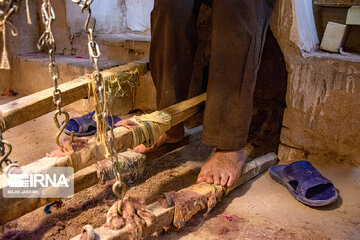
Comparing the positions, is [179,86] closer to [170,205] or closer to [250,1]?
[250,1]

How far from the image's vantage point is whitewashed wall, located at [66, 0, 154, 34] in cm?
338

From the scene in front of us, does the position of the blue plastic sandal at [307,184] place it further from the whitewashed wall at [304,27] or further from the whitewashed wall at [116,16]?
the whitewashed wall at [116,16]

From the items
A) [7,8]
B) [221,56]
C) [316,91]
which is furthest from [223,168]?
[7,8]

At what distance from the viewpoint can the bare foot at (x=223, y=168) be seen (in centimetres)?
157

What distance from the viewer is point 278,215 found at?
150 cm

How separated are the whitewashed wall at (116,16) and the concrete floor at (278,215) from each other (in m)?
2.43

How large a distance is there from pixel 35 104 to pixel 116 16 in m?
2.35

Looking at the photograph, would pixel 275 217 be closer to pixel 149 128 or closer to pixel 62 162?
pixel 149 128

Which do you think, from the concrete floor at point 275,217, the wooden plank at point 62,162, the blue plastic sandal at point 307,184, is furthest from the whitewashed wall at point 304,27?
the wooden plank at point 62,162

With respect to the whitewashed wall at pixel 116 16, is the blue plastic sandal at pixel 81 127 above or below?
below

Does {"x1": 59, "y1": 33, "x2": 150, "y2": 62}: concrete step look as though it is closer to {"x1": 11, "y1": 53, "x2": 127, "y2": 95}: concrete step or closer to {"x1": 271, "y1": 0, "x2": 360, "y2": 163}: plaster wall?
{"x1": 11, "y1": 53, "x2": 127, "y2": 95}: concrete step

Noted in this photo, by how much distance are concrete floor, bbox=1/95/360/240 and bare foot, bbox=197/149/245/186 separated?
13 cm

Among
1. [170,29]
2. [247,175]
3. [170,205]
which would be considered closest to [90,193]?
[170,205]

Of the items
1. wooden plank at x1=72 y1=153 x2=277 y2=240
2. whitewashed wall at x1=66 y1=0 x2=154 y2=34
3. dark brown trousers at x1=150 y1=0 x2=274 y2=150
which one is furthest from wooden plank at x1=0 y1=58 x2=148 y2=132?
whitewashed wall at x1=66 y1=0 x2=154 y2=34
